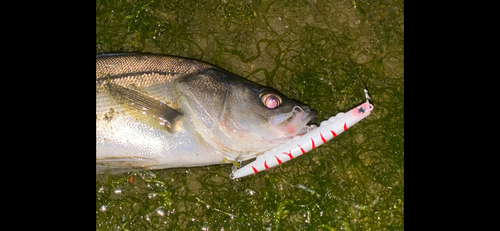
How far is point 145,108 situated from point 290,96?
160cm

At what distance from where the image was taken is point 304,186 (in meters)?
3.68

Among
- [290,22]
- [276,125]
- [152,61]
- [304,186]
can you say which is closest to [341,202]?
[304,186]

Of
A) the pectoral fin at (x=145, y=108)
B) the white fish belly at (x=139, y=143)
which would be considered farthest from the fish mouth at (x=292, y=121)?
the pectoral fin at (x=145, y=108)

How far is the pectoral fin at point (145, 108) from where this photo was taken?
3.03m

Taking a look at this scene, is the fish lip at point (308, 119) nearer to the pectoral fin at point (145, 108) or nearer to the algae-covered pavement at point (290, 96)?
the algae-covered pavement at point (290, 96)

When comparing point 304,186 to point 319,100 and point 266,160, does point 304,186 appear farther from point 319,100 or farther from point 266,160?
point 319,100

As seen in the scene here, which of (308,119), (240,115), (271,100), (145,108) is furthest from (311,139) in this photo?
(145,108)

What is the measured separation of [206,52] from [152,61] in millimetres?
813

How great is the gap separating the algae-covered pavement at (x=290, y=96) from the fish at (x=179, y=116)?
61cm

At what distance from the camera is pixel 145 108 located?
3.04 m

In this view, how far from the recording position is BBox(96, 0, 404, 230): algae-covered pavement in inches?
143

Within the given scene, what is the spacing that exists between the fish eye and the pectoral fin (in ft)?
2.64

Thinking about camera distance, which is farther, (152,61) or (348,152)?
(348,152)

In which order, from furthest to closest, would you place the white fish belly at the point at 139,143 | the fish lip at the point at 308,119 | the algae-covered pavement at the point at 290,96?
the algae-covered pavement at the point at 290,96
the fish lip at the point at 308,119
the white fish belly at the point at 139,143
